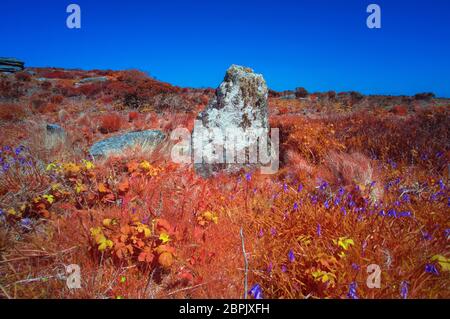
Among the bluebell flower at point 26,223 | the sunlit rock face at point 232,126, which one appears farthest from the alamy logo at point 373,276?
the sunlit rock face at point 232,126

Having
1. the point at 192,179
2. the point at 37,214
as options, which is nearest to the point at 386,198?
the point at 192,179

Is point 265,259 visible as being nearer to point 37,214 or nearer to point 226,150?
point 37,214

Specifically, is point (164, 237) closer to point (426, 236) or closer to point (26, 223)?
point (26, 223)

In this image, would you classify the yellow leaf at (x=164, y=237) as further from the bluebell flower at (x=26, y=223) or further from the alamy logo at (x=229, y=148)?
the alamy logo at (x=229, y=148)

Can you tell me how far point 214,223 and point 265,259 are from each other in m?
0.68

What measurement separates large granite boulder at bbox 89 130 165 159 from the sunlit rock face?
3.14 ft

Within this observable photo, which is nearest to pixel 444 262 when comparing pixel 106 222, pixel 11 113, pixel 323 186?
pixel 323 186

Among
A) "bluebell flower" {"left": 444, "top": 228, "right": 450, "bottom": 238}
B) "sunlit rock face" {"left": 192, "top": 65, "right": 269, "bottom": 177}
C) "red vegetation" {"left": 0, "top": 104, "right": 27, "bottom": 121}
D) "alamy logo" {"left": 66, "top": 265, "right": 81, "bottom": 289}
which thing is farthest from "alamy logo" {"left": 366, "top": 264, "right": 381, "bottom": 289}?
"red vegetation" {"left": 0, "top": 104, "right": 27, "bottom": 121}

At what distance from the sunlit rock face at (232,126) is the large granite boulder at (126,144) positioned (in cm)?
96

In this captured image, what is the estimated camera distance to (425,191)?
2893mm

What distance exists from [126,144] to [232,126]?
2023 millimetres

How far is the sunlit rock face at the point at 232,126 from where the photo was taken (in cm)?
425

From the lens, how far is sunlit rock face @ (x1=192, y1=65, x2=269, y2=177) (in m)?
4.25

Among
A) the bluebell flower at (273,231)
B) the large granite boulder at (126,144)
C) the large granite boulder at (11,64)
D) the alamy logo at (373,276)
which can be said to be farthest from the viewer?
the large granite boulder at (11,64)
